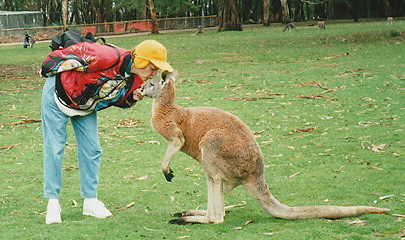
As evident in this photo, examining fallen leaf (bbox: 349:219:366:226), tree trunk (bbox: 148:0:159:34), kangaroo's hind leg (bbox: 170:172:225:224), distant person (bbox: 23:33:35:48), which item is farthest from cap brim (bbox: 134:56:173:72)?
tree trunk (bbox: 148:0:159:34)

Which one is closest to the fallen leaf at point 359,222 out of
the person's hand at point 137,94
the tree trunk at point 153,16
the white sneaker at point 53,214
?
the person's hand at point 137,94

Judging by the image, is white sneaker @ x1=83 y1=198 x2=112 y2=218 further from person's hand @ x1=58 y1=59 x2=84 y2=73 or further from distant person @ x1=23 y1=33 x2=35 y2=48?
distant person @ x1=23 y1=33 x2=35 y2=48

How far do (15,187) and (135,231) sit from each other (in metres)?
1.68

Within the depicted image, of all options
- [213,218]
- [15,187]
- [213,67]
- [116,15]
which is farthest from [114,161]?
[116,15]

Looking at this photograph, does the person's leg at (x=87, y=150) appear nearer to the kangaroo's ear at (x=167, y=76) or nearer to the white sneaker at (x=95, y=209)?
the white sneaker at (x=95, y=209)

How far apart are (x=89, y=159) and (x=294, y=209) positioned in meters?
1.49

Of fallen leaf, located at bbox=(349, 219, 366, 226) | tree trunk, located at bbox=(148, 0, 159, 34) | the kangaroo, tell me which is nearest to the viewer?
fallen leaf, located at bbox=(349, 219, 366, 226)

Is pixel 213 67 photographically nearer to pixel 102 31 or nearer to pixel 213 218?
pixel 213 218

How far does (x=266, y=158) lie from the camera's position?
5.15m

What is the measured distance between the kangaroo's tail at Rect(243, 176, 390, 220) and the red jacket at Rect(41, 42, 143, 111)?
1129 mm

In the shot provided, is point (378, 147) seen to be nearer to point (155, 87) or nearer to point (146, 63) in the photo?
point (155, 87)

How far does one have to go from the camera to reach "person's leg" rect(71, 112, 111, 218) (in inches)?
147

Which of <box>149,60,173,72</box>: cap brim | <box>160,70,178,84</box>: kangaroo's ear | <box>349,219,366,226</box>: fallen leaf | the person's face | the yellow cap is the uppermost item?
the yellow cap

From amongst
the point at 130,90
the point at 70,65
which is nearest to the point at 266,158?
the point at 130,90
